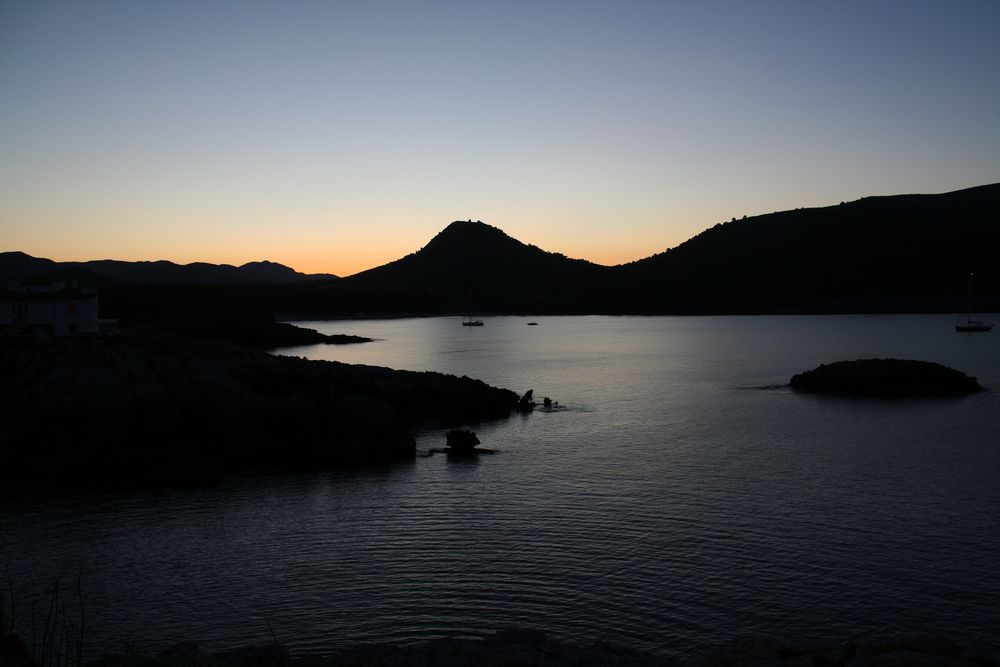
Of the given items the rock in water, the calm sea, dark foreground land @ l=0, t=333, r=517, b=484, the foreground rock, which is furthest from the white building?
the foreground rock

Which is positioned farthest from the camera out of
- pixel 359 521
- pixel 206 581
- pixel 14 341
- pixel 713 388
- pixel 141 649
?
pixel 713 388

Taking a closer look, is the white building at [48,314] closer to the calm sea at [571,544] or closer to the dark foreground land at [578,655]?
the calm sea at [571,544]

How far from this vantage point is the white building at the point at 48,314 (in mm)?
64000

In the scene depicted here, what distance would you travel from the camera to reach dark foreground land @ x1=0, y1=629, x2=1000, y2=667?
588 inches

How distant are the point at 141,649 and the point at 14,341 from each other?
49.4m

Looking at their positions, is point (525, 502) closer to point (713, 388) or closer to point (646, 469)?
point (646, 469)

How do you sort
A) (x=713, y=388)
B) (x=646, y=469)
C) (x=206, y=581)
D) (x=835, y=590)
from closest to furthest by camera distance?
1. (x=835, y=590)
2. (x=206, y=581)
3. (x=646, y=469)
4. (x=713, y=388)

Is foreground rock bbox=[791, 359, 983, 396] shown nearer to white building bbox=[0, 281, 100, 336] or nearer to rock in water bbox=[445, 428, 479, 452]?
rock in water bbox=[445, 428, 479, 452]

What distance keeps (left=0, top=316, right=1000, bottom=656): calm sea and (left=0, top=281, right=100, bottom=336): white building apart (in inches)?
1402

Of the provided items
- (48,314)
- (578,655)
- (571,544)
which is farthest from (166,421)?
(578,655)

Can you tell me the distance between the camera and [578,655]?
1586 cm

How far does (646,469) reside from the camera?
3994cm

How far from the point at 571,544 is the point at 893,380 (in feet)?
178

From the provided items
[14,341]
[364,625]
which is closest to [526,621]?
[364,625]
